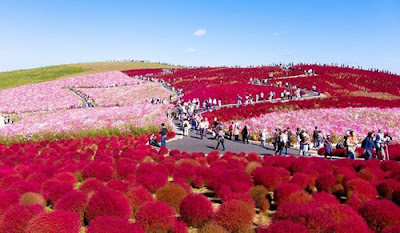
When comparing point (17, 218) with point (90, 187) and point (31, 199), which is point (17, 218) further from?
point (90, 187)

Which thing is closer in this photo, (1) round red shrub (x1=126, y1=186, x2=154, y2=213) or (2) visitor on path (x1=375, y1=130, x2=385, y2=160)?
(1) round red shrub (x1=126, y1=186, x2=154, y2=213)

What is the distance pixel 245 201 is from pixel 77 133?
2022 cm

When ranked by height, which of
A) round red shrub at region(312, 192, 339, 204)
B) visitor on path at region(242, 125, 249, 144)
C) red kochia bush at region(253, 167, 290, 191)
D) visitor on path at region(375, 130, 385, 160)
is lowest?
visitor on path at region(242, 125, 249, 144)

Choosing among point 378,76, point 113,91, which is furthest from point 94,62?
point 378,76

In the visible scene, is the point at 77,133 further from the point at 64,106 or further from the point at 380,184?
the point at 64,106

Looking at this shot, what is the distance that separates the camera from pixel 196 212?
6.58 m

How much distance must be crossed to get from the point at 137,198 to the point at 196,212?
147 cm

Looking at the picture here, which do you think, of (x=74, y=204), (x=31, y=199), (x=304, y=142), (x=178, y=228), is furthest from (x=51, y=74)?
(x=178, y=228)

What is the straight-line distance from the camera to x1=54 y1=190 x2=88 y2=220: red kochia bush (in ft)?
22.7

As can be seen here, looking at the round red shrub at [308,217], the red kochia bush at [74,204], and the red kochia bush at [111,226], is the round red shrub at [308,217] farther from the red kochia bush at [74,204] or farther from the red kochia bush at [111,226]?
the red kochia bush at [74,204]

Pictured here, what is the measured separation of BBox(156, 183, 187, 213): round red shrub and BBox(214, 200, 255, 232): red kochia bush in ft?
5.07

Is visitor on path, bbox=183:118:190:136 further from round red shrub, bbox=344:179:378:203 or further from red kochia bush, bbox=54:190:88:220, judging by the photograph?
red kochia bush, bbox=54:190:88:220

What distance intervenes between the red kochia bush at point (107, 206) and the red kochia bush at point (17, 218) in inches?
35.7

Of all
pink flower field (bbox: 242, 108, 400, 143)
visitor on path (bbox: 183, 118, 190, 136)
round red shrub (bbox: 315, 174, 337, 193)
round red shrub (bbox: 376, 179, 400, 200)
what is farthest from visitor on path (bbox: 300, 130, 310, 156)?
round red shrub (bbox: 376, 179, 400, 200)
